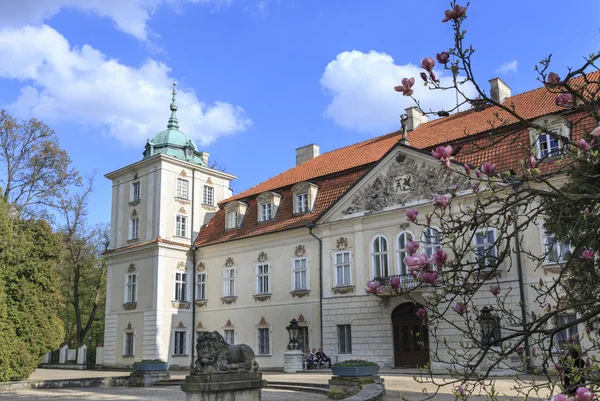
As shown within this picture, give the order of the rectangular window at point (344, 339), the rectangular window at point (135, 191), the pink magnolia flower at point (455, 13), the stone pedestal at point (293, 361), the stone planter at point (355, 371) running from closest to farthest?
the pink magnolia flower at point (455, 13) < the stone planter at point (355, 371) < the stone pedestal at point (293, 361) < the rectangular window at point (344, 339) < the rectangular window at point (135, 191)

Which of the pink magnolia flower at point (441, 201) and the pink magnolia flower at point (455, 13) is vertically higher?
the pink magnolia flower at point (455, 13)

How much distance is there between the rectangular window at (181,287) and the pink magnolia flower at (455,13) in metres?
28.4

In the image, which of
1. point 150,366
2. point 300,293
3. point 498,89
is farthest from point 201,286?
point 498,89

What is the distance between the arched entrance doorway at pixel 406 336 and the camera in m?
22.6

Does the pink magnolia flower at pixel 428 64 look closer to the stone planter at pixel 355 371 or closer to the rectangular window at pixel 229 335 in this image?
the stone planter at pixel 355 371

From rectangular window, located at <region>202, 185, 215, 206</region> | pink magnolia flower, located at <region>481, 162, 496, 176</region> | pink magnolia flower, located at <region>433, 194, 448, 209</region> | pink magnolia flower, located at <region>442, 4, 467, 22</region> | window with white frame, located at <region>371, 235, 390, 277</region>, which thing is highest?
rectangular window, located at <region>202, 185, 215, 206</region>

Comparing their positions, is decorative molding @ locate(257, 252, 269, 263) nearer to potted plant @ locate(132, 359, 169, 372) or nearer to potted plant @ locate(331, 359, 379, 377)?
potted plant @ locate(132, 359, 169, 372)

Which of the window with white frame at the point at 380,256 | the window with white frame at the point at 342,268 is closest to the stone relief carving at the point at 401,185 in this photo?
the window with white frame at the point at 380,256

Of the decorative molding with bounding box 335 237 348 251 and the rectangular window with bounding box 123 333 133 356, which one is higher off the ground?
the decorative molding with bounding box 335 237 348 251

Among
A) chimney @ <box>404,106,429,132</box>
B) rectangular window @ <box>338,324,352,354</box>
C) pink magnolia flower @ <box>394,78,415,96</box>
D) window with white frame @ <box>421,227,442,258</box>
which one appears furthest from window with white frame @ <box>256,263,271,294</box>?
pink magnolia flower @ <box>394,78,415,96</box>

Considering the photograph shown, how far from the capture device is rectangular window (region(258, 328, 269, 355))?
27688 mm

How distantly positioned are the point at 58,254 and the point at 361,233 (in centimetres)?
1163

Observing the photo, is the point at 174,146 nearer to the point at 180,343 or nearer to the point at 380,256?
the point at 180,343

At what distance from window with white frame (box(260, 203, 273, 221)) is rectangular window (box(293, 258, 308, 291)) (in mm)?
3201
